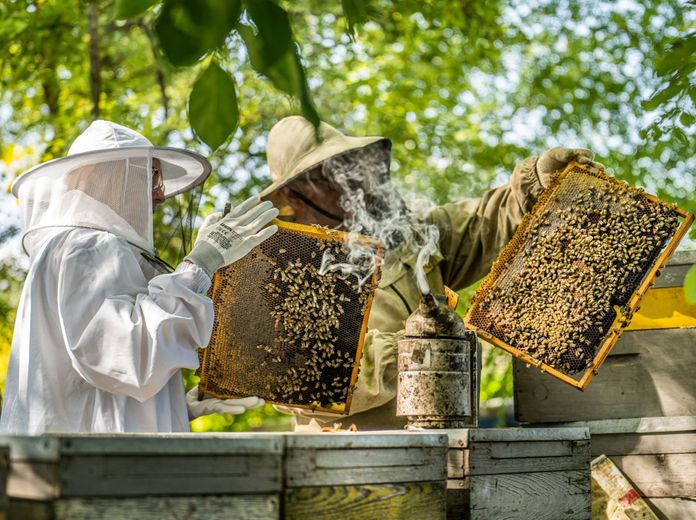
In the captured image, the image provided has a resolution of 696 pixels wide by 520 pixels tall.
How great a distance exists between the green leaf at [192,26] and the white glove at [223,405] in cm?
219

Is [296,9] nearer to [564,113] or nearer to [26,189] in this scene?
[564,113]

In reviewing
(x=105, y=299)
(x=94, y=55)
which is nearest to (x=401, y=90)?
(x=94, y=55)

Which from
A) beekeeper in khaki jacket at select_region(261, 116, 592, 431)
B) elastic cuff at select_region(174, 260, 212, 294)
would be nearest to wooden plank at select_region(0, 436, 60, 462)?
elastic cuff at select_region(174, 260, 212, 294)

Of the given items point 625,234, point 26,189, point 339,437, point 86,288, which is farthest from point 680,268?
point 26,189

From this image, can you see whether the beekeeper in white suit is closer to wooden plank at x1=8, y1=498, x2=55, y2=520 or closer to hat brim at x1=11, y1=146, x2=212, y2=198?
hat brim at x1=11, y1=146, x2=212, y2=198

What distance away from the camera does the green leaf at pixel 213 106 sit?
4.75 feet

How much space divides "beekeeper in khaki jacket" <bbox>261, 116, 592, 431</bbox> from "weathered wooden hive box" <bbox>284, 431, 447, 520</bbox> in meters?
1.37

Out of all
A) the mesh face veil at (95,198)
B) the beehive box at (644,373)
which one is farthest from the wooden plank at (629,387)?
the mesh face veil at (95,198)

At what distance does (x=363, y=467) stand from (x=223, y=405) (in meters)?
1.32

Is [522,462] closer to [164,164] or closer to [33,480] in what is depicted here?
[33,480]

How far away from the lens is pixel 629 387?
3.74 meters

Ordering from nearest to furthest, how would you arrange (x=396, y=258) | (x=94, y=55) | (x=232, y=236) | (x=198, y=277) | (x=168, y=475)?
1. (x=168, y=475)
2. (x=198, y=277)
3. (x=232, y=236)
4. (x=396, y=258)
5. (x=94, y=55)

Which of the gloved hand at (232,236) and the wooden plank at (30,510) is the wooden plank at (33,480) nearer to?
the wooden plank at (30,510)

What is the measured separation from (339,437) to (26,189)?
1.76 meters
